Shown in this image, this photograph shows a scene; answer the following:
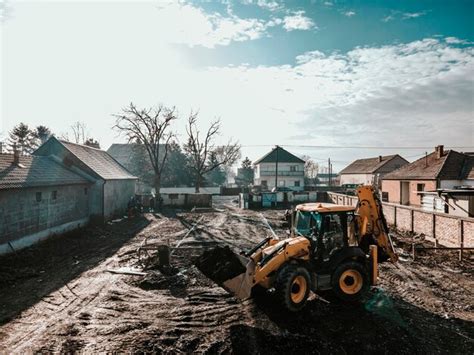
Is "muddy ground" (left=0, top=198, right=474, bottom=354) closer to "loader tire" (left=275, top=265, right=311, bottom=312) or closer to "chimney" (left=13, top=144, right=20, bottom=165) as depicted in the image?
"loader tire" (left=275, top=265, right=311, bottom=312)

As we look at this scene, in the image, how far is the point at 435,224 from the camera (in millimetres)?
15680

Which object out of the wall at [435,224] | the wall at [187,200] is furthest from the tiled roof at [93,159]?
the wall at [435,224]

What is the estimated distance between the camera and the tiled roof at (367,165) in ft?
182

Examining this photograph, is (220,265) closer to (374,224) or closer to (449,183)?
(374,224)

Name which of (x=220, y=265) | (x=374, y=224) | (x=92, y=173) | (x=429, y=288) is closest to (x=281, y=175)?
(x=92, y=173)

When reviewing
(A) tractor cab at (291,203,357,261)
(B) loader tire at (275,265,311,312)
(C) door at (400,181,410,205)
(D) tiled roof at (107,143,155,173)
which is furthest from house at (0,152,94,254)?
(C) door at (400,181,410,205)

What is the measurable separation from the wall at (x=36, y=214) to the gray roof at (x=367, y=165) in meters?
48.9

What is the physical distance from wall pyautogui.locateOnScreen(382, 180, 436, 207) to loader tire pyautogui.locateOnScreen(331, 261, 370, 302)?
2173cm

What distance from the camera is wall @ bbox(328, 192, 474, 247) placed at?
13.4 m

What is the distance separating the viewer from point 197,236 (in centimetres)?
1819

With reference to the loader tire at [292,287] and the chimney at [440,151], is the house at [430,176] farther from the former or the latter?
the loader tire at [292,287]

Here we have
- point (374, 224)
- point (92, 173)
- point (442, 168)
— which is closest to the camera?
point (374, 224)

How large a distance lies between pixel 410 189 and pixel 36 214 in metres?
30.6

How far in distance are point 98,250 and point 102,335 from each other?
8963 millimetres
